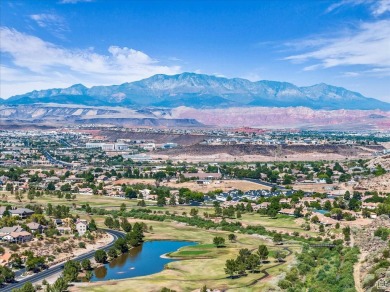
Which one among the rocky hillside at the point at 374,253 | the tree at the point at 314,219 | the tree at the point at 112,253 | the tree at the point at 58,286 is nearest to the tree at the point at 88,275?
the tree at the point at 58,286

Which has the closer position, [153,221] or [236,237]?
[236,237]

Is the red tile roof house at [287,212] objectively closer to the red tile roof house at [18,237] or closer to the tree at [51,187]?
the red tile roof house at [18,237]

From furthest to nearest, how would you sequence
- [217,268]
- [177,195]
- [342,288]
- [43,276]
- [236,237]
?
[177,195] < [236,237] < [217,268] < [43,276] < [342,288]

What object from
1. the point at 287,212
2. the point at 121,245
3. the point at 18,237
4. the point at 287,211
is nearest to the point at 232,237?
the point at 121,245

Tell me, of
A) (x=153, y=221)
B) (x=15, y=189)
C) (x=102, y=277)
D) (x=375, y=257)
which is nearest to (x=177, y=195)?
(x=153, y=221)

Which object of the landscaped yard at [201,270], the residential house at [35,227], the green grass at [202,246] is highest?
the residential house at [35,227]

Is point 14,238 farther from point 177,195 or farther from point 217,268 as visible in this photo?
point 177,195

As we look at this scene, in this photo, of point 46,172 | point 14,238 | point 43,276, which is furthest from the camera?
point 46,172

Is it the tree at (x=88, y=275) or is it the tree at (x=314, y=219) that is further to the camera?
the tree at (x=314, y=219)
